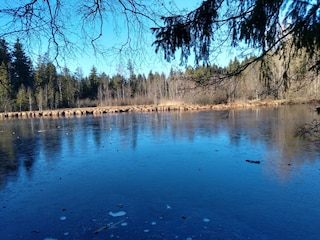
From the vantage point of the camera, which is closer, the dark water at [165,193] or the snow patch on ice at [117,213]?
the dark water at [165,193]

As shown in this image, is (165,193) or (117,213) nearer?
(117,213)

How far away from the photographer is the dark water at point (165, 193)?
4.75 metres

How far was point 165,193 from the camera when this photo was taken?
252 inches

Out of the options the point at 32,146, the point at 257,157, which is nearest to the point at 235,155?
the point at 257,157

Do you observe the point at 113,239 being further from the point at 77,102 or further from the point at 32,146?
the point at 77,102

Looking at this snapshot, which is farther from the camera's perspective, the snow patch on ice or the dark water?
the snow patch on ice

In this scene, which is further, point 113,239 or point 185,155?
point 185,155

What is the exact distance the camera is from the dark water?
4.75 metres

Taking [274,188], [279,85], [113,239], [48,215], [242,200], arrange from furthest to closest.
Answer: [274,188] < [242,200] < [48,215] < [113,239] < [279,85]

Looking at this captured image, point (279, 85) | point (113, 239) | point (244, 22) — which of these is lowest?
point (113, 239)

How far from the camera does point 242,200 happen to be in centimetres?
587

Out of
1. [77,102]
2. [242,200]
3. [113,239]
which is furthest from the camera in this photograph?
[77,102]

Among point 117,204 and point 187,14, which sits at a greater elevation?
point 187,14

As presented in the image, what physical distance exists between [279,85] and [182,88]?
1157mm
